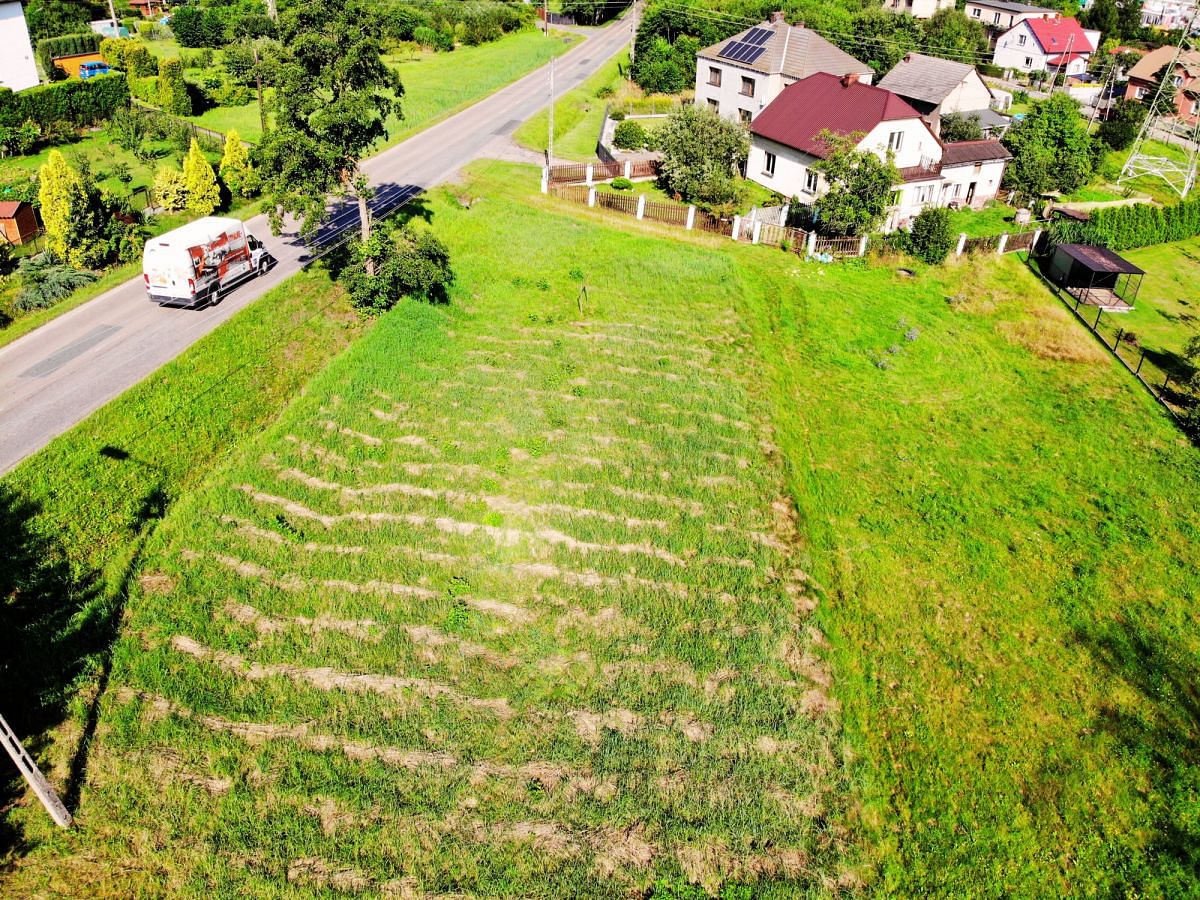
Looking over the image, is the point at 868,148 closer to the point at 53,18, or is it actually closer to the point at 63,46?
the point at 63,46

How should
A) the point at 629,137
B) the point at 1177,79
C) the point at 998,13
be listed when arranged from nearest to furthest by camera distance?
the point at 629,137 < the point at 1177,79 < the point at 998,13

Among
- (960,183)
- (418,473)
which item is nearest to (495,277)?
(418,473)

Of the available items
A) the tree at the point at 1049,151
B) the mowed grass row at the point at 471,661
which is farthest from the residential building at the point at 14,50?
the tree at the point at 1049,151

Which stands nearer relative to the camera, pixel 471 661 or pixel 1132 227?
pixel 471 661

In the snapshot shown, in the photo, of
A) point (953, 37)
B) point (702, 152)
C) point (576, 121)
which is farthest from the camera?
point (953, 37)

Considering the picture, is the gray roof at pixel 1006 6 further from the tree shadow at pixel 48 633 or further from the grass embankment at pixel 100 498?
the tree shadow at pixel 48 633

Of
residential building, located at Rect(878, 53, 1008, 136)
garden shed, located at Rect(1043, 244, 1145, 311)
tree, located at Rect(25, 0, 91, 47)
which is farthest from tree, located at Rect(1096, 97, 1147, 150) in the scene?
tree, located at Rect(25, 0, 91, 47)

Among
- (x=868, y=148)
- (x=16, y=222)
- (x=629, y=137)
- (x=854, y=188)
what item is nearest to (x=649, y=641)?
(x=854, y=188)

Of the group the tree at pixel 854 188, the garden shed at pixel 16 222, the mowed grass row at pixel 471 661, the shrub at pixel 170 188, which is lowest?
the mowed grass row at pixel 471 661
